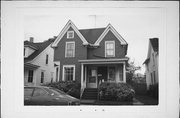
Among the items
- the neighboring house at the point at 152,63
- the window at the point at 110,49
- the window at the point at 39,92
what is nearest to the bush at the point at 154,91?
the neighboring house at the point at 152,63

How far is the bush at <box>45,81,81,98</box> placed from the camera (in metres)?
4.77

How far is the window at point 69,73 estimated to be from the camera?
4.92 meters

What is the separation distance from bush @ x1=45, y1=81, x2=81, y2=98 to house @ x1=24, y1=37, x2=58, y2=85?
0.16 m

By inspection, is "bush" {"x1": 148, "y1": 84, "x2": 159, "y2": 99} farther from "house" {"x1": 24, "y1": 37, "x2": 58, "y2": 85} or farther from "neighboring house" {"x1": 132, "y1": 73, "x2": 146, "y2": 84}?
"house" {"x1": 24, "y1": 37, "x2": 58, "y2": 85}

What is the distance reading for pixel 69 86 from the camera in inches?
190

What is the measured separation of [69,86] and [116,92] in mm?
1178

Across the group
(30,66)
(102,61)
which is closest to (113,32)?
(102,61)

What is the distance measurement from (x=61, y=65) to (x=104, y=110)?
1572 millimetres

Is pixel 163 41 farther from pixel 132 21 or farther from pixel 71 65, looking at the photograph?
pixel 71 65

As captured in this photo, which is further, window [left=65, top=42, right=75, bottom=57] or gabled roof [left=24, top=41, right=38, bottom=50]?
window [left=65, top=42, right=75, bottom=57]

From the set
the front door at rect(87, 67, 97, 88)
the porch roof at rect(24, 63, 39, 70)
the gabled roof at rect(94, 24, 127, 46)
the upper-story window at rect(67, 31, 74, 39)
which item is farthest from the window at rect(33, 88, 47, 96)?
the gabled roof at rect(94, 24, 127, 46)

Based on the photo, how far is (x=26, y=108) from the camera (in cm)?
443

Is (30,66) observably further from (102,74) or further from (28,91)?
(102,74)

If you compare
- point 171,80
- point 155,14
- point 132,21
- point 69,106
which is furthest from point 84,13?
point 171,80
